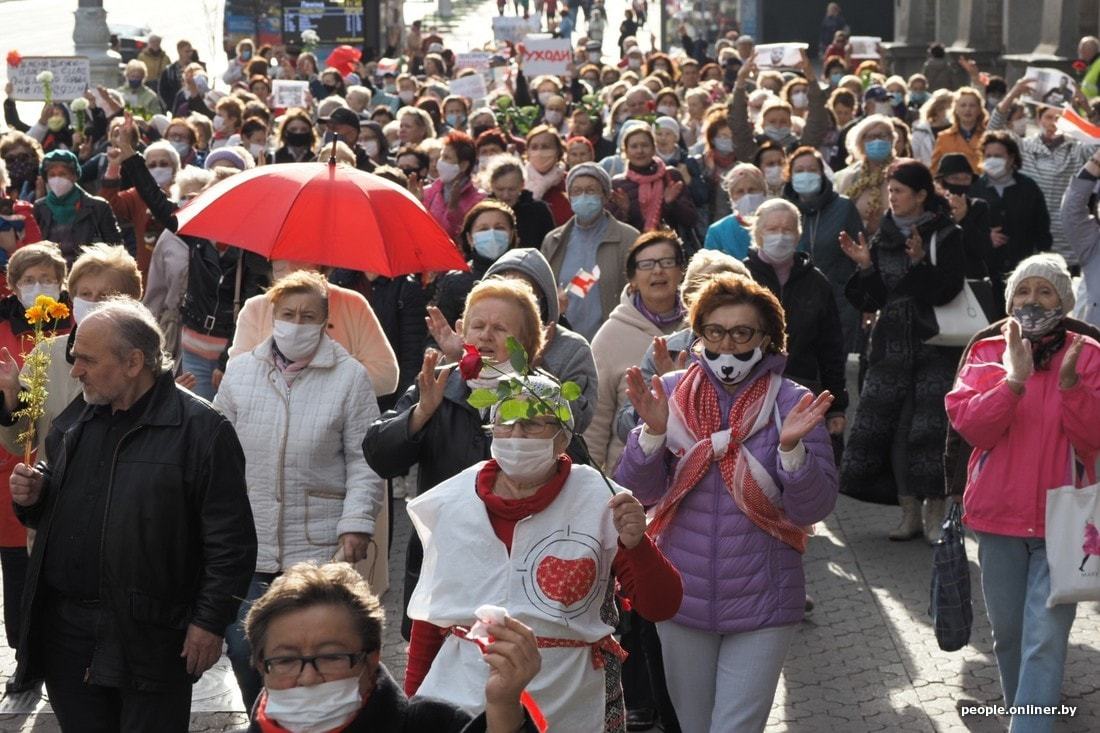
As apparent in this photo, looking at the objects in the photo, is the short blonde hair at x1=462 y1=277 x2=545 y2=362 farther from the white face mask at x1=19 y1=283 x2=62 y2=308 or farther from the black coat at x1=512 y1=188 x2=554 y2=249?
the black coat at x1=512 y1=188 x2=554 y2=249

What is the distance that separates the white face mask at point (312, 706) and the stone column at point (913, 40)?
135 feet

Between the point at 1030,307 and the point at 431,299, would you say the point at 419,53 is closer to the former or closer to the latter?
the point at 431,299

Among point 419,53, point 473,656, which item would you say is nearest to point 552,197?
point 473,656

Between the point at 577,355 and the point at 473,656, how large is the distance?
2184 millimetres

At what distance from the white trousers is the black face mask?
877cm

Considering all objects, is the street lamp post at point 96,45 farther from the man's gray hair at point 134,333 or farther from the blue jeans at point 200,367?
the man's gray hair at point 134,333

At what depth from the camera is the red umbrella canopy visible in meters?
7.65

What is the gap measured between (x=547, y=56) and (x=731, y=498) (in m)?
18.8

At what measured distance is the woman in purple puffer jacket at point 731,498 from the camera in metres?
5.84

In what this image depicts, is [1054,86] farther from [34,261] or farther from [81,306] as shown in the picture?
[81,306]

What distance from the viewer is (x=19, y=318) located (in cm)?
765

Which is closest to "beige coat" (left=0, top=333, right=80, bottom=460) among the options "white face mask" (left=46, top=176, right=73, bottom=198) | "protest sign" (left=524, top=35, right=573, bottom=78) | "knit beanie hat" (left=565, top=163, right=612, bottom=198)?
"knit beanie hat" (left=565, top=163, right=612, bottom=198)

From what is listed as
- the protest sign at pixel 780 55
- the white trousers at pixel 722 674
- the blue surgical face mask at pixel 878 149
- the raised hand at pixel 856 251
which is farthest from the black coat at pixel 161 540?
the protest sign at pixel 780 55

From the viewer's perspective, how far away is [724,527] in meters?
5.92
